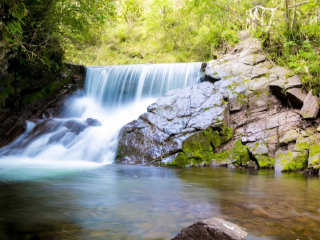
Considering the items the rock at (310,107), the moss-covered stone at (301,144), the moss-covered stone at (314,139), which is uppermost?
the rock at (310,107)

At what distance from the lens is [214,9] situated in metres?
13.1

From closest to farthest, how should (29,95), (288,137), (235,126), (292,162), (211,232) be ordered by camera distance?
(211,232) → (292,162) → (288,137) → (235,126) → (29,95)

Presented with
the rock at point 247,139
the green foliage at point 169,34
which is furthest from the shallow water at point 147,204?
the green foliage at point 169,34

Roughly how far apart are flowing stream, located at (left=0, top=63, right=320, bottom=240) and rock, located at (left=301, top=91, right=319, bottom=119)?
207cm

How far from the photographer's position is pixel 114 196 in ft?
13.4

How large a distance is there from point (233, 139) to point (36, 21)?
290 inches

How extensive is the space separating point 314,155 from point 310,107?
1.61 meters

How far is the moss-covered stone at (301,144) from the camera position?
6941 mm

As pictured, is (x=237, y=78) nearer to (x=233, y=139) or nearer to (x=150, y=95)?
(x=233, y=139)

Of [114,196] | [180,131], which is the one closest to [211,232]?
[114,196]

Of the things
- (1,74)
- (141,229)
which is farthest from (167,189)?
(1,74)

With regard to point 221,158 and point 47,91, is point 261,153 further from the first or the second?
point 47,91

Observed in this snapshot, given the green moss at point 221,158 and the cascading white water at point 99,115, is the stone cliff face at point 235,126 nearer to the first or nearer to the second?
the green moss at point 221,158

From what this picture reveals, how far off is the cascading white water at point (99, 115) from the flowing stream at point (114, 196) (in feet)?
0.14
